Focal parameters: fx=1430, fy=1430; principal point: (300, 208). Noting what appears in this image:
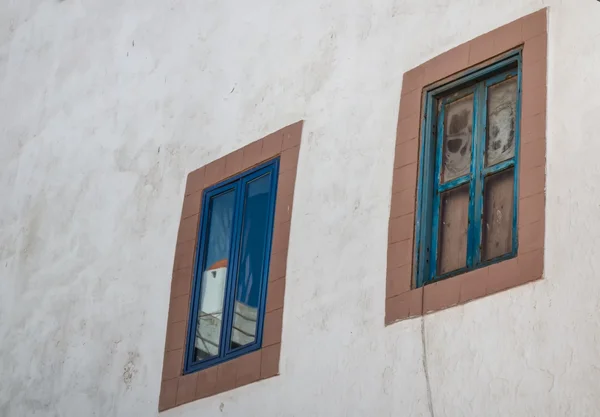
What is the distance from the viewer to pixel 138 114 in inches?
424

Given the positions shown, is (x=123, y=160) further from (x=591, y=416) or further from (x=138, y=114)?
(x=591, y=416)

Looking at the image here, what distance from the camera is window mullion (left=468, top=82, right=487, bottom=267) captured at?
7941 millimetres

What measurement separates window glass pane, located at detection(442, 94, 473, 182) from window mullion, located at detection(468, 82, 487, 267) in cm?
6

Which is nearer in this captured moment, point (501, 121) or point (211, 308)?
point (501, 121)

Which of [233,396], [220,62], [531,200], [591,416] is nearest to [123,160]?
[220,62]

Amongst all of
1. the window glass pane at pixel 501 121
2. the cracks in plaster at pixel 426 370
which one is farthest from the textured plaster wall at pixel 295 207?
the window glass pane at pixel 501 121

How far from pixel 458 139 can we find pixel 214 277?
211 centimetres

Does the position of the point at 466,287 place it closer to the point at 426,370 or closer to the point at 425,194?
the point at 426,370

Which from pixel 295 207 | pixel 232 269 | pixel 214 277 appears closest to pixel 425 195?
pixel 295 207

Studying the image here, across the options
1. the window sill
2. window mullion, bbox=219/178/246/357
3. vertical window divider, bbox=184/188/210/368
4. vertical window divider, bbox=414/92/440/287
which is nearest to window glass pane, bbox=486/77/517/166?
vertical window divider, bbox=414/92/440/287

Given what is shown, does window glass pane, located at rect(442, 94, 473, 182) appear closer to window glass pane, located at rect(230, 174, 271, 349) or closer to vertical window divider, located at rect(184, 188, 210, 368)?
window glass pane, located at rect(230, 174, 271, 349)

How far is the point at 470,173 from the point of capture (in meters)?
8.13

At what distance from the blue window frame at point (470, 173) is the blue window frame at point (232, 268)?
4.22 ft

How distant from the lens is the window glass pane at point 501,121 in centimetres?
802
